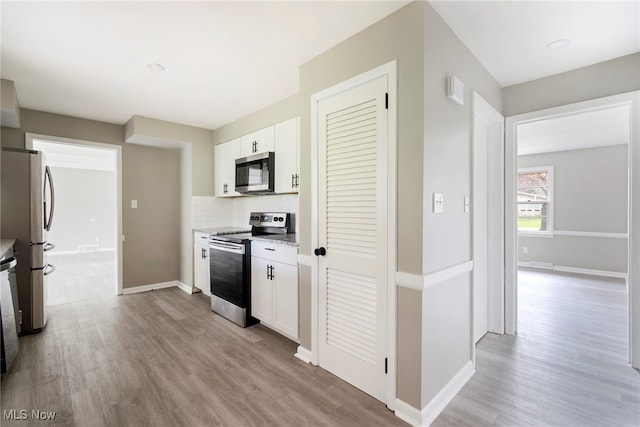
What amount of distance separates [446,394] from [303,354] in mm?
1107

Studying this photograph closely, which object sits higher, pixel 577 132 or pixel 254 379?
pixel 577 132

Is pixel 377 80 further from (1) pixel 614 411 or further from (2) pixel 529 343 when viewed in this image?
(2) pixel 529 343

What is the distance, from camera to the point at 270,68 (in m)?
2.57

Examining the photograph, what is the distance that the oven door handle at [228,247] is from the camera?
3128 mm

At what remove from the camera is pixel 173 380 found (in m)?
2.13

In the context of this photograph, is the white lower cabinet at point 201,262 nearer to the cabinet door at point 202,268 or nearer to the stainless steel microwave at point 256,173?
the cabinet door at point 202,268

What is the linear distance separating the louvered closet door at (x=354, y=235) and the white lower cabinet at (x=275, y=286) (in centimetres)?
43

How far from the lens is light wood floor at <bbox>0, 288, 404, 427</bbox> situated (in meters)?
1.76

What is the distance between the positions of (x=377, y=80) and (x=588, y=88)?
6.41ft

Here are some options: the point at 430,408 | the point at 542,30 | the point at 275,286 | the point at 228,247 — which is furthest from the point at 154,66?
the point at 430,408

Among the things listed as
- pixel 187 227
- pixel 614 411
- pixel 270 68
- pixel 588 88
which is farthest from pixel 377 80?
pixel 187 227

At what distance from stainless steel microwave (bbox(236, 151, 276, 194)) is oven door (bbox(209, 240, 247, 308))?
2.54 feet

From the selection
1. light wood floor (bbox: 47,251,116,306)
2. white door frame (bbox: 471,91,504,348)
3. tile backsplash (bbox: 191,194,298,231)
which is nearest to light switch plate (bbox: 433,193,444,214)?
white door frame (bbox: 471,91,504,348)

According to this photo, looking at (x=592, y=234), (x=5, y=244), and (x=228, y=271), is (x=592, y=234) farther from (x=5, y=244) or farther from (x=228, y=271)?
(x=5, y=244)
